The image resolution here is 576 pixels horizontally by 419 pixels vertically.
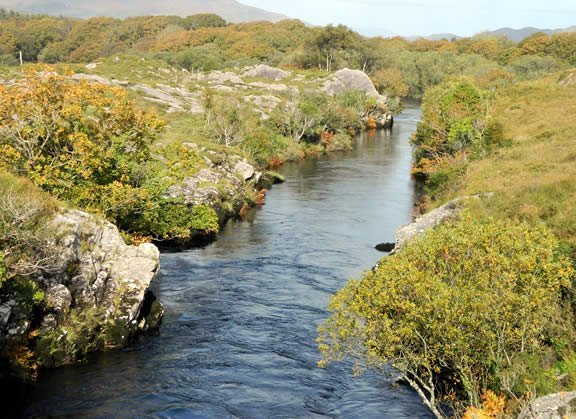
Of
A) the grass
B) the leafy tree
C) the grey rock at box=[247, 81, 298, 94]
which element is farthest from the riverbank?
the leafy tree

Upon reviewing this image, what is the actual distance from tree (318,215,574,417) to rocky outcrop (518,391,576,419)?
247cm

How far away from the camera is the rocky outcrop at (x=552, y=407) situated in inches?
759

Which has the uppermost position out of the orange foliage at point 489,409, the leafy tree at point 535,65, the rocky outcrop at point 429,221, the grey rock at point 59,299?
the leafy tree at point 535,65

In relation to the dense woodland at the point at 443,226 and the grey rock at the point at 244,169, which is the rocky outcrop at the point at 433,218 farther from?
the grey rock at the point at 244,169

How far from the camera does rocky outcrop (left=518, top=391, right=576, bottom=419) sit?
1928cm

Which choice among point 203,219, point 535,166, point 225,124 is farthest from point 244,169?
point 535,166

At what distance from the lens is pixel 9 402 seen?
2695 cm

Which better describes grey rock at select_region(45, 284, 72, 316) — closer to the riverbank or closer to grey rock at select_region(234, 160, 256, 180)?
the riverbank

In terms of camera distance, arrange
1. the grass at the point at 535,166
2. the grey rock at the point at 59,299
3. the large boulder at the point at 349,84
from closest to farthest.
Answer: the grey rock at the point at 59,299 → the grass at the point at 535,166 → the large boulder at the point at 349,84

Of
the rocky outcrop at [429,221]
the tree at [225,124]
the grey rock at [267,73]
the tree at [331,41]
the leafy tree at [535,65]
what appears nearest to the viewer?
the rocky outcrop at [429,221]

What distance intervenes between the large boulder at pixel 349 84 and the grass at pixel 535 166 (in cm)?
6011

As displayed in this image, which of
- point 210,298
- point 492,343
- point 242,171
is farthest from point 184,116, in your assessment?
point 492,343

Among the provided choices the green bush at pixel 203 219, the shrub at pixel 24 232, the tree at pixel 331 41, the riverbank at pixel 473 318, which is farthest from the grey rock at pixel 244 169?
the tree at pixel 331 41

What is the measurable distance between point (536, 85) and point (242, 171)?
4963 centimetres
